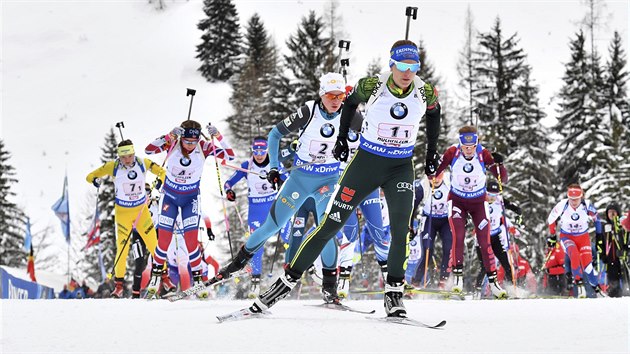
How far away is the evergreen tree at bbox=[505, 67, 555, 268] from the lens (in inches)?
1248


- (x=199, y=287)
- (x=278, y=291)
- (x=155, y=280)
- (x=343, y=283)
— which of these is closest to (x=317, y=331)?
(x=278, y=291)

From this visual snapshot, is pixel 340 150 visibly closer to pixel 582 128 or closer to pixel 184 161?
pixel 184 161

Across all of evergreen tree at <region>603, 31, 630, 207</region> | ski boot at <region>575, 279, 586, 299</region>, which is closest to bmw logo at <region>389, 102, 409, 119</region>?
ski boot at <region>575, 279, 586, 299</region>

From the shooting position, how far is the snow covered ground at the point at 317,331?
4910mm

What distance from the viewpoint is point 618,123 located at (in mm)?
35406

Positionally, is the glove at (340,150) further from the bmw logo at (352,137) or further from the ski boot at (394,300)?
the bmw logo at (352,137)

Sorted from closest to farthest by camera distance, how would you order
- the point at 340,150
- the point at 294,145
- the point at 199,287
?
the point at 340,150
the point at 199,287
the point at 294,145

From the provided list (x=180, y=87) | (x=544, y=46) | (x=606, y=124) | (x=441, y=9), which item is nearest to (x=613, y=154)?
(x=606, y=124)

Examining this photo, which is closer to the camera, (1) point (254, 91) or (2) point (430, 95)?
(2) point (430, 95)

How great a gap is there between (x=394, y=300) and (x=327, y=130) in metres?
2.70

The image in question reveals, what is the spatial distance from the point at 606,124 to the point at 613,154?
453 cm

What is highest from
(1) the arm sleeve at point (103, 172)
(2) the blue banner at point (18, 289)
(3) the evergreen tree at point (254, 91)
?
(3) the evergreen tree at point (254, 91)

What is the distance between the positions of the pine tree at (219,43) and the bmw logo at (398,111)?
181ft

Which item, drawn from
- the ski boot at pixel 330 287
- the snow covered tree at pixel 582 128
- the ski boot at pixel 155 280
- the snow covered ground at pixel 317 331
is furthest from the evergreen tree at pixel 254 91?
the snow covered ground at pixel 317 331
